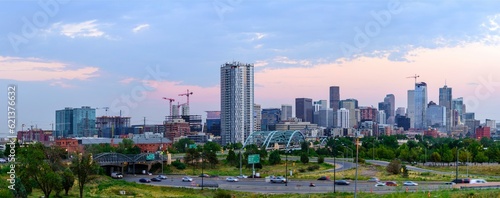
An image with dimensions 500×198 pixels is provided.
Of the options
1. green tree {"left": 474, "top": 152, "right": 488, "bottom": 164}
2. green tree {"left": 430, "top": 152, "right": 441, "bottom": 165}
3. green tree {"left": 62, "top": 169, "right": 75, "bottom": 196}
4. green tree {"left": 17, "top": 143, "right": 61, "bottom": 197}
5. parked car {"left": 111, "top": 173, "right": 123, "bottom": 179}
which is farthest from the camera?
green tree {"left": 430, "top": 152, "right": 441, "bottom": 165}

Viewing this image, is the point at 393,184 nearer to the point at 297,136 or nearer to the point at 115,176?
the point at 115,176

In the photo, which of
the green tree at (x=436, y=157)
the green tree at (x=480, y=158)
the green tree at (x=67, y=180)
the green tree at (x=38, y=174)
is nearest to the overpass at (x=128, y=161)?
the green tree at (x=67, y=180)

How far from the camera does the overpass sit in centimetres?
7679

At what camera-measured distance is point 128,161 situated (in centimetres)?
7988

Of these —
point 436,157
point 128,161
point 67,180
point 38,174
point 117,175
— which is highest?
point 38,174

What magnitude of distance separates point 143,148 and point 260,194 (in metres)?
82.3

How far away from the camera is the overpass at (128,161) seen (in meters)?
76.8

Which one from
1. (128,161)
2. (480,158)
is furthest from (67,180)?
(480,158)

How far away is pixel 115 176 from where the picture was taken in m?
73.0

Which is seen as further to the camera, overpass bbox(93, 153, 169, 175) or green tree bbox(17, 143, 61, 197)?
overpass bbox(93, 153, 169, 175)

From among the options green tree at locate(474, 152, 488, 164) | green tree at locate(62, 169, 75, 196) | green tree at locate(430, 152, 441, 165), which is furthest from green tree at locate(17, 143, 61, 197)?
green tree at locate(474, 152, 488, 164)

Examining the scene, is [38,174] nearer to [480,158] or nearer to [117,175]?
[117,175]

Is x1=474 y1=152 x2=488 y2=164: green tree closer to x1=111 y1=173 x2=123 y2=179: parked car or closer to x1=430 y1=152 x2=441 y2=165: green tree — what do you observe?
x1=430 y1=152 x2=441 y2=165: green tree

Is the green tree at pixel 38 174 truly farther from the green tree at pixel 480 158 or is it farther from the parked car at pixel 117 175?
the green tree at pixel 480 158
